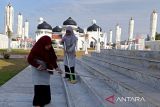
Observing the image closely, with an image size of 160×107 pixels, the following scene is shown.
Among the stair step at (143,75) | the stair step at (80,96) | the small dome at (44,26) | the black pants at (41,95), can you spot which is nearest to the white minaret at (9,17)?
the small dome at (44,26)

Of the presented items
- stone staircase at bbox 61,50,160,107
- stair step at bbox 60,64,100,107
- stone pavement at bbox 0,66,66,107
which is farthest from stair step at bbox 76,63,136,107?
stone pavement at bbox 0,66,66,107

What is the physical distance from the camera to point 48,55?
719cm

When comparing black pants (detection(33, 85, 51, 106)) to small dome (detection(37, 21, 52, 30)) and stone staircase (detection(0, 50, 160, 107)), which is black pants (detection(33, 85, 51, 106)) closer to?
stone staircase (detection(0, 50, 160, 107))

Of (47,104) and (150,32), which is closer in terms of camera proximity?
(47,104)

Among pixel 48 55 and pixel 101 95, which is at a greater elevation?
pixel 48 55

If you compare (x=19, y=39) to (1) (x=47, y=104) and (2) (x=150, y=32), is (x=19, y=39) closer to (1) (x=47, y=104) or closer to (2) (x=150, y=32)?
(2) (x=150, y=32)

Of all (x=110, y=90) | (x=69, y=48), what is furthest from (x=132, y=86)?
(x=69, y=48)

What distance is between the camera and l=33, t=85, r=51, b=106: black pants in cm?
727

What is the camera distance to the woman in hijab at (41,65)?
7.00m

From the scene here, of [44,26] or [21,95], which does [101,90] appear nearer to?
[21,95]

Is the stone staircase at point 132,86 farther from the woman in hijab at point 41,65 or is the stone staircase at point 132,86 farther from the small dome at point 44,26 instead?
the small dome at point 44,26

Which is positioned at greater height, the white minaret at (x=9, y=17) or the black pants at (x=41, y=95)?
the white minaret at (x=9, y=17)

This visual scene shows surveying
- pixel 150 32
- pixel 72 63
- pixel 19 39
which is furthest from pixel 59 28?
pixel 72 63

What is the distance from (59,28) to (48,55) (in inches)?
2941
